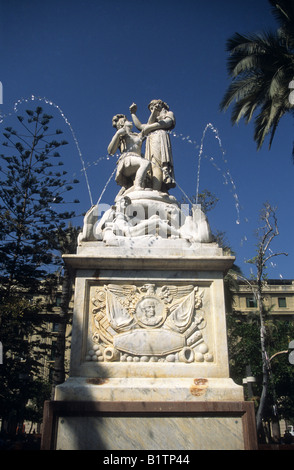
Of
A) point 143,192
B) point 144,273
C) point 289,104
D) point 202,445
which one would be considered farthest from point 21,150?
point 202,445

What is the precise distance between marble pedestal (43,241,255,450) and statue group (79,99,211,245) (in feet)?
0.89

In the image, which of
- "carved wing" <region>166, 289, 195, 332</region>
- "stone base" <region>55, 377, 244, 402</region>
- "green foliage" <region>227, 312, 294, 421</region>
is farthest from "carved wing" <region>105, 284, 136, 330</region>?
"green foliage" <region>227, 312, 294, 421</region>

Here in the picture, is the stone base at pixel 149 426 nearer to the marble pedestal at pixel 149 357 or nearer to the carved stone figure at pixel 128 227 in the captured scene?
the marble pedestal at pixel 149 357

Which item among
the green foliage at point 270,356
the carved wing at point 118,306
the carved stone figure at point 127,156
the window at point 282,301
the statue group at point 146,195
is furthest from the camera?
the window at point 282,301

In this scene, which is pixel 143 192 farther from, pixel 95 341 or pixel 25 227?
pixel 25 227

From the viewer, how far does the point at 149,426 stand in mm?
3969

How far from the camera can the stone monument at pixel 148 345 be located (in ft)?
13.0

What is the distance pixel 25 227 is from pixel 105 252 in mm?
15442

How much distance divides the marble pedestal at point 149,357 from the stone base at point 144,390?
0.03 feet

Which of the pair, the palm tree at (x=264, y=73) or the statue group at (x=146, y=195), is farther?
the palm tree at (x=264, y=73)

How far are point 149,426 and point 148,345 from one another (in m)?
0.85

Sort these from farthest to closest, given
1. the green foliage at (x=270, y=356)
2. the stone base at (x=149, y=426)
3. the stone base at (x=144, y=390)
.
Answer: the green foliage at (x=270, y=356)
the stone base at (x=144, y=390)
the stone base at (x=149, y=426)

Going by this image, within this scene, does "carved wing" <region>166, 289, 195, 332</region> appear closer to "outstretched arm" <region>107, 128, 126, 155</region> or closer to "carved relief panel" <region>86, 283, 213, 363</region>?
"carved relief panel" <region>86, 283, 213, 363</region>

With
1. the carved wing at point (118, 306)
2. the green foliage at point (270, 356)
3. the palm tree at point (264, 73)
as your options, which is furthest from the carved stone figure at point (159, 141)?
the green foliage at point (270, 356)
